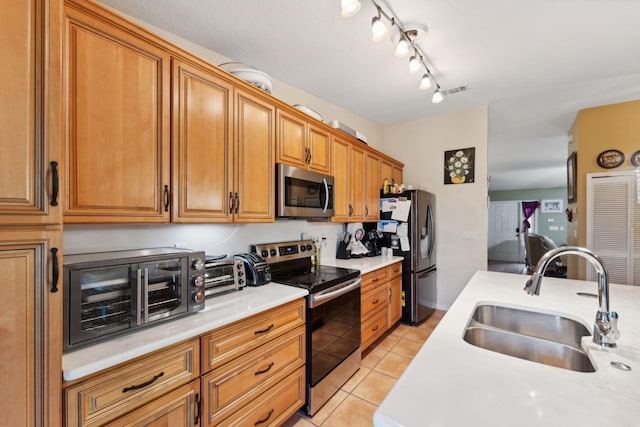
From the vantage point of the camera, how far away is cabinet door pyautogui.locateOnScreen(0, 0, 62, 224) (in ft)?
2.52

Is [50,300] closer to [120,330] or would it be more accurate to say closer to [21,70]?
[120,330]

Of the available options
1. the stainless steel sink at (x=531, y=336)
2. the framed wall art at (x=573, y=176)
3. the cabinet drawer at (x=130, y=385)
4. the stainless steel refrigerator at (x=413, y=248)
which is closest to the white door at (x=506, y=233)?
the framed wall art at (x=573, y=176)

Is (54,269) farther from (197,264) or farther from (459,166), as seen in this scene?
(459,166)

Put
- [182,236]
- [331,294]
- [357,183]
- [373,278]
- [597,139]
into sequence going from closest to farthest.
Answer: [182,236] < [331,294] < [373,278] < [357,183] < [597,139]

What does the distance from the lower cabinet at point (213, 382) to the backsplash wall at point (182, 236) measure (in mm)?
730

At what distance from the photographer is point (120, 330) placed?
111cm

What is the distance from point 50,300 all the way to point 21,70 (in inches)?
26.8

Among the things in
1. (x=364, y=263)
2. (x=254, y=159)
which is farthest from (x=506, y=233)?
(x=254, y=159)

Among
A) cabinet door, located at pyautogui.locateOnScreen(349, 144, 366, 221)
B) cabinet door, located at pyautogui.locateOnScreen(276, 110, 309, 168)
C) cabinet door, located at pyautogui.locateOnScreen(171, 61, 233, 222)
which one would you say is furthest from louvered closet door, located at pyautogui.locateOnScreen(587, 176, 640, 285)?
cabinet door, located at pyautogui.locateOnScreen(171, 61, 233, 222)

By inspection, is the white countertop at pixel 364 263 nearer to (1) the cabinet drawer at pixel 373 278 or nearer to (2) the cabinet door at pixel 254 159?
(1) the cabinet drawer at pixel 373 278

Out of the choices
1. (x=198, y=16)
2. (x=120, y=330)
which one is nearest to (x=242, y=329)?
(x=120, y=330)

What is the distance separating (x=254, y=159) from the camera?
6.15ft

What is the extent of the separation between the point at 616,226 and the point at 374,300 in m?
3.05

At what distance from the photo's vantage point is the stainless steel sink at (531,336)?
1130mm
